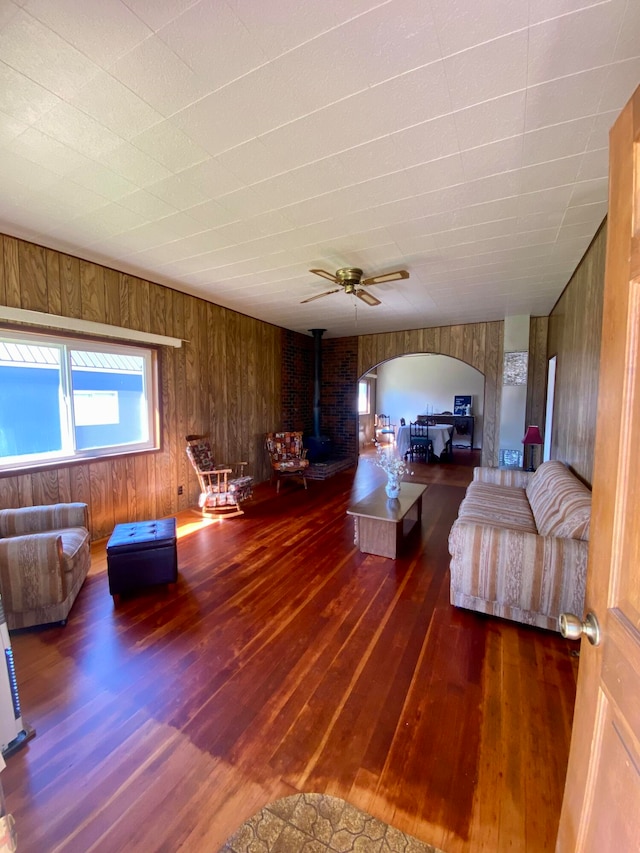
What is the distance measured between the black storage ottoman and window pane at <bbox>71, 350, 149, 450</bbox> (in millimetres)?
1397

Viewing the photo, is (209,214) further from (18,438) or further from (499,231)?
(18,438)

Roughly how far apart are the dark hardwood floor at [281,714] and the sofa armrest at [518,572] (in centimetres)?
15

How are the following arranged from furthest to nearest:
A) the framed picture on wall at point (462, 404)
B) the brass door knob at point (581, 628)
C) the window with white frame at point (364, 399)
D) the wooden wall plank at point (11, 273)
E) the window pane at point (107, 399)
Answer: the window with white frame at point (364, 399) < the framed picture on wall at point (462, 404) < the window pane at point (107, 399) < the wooden wall plank at point (11, 273) < the brass door knob at point (581, 628)

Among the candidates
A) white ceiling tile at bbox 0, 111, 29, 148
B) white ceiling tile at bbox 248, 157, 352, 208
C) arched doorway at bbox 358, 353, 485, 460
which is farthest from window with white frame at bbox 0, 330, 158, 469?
arched doorway at bbox 358, 353, 485, 460

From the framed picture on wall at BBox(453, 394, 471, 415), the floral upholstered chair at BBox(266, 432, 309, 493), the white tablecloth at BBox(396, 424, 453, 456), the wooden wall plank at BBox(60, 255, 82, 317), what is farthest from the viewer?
the framed picture on wall at BBox(453, 394, 471, 415)

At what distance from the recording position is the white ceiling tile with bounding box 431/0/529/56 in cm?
114

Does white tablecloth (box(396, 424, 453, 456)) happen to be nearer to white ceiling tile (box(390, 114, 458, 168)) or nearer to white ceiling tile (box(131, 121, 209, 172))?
white ceiling tile (box(390, 114, 458, 168))

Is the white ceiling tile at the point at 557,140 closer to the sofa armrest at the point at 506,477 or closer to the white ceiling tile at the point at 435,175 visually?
the white ceiling tile at the point at 435,175

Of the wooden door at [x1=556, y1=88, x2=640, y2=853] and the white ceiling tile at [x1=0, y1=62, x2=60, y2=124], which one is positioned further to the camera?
the white ceiling tile at [x1=0, y1=62, x2=60, y2=124]

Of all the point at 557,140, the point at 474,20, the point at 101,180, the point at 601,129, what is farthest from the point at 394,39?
the point at 101,180

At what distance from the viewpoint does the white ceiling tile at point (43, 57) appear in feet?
4.03

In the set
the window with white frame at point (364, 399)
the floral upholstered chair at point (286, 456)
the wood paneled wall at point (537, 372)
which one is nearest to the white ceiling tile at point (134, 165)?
the floral upholstered chair at point (286, 456)

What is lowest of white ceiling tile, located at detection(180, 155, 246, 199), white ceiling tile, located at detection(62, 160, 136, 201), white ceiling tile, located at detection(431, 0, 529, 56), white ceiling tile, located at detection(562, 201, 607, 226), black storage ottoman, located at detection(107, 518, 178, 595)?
black storage ottoman, located at detection(107, 518, 178, 595)

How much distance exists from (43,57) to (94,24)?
0.99 feet
